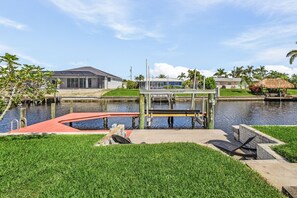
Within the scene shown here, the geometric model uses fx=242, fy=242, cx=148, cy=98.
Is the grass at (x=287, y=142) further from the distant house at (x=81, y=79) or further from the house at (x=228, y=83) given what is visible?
the house at (x=228, y=83)

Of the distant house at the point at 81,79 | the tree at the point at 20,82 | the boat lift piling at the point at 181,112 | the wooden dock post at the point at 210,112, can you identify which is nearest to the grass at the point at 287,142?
the wooden dock post at the point at 210,112

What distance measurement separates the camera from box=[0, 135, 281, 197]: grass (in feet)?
13.3

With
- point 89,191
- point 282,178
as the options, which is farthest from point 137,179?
point 282,178

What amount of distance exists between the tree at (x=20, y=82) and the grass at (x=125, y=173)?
193 cm

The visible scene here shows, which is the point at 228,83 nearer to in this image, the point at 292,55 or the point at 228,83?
the point at 228,83

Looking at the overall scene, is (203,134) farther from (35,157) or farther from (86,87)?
(86,87)

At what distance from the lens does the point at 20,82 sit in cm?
755

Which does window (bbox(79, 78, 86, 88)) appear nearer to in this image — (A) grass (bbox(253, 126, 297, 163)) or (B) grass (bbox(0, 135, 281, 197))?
(A) grass (bbox(253, 126, 297, 163))

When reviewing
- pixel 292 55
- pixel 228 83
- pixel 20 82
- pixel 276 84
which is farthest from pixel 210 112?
pixel 228 83

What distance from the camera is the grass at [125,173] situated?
4.04 m

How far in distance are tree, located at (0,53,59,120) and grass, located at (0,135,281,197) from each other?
1.93 m

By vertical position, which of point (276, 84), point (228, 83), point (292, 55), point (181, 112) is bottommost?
point (181, 112)

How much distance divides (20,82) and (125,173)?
4869 millimetres

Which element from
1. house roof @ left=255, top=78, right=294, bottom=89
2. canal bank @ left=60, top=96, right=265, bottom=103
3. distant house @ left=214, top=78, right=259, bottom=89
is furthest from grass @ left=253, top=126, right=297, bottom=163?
distant house @ left=214, top=78, right=259, bottom=89
